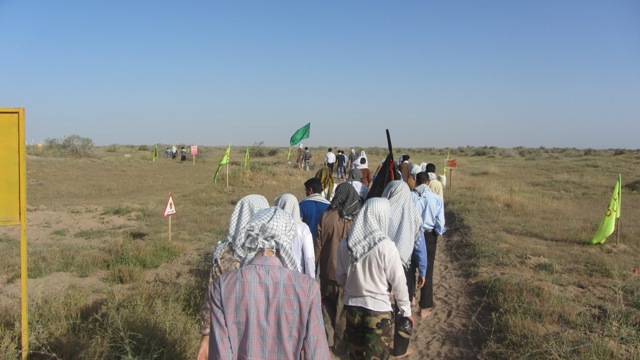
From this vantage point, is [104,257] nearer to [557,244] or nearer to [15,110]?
[15,110]

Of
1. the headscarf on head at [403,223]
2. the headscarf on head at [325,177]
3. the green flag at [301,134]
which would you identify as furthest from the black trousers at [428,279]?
the green flag at [301,134]

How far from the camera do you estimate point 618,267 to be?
28.6 ft

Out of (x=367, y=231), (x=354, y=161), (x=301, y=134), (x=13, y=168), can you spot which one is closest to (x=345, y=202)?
(x=367, y=231)

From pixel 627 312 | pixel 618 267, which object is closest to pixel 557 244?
pixel 618 267

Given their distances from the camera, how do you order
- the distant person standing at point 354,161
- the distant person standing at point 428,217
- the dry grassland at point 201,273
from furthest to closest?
the distant person standing at point 354,161 < the distant person standing at point 428,217 < the dry grassland at point 201,273

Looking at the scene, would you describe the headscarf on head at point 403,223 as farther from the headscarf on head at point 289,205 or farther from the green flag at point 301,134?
the green flag at point 301,134

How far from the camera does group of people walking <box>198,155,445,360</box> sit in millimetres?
2408

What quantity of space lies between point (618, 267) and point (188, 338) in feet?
23.9

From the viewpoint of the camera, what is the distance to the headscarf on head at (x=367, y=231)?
379 centimetres

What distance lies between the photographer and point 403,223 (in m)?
5.01

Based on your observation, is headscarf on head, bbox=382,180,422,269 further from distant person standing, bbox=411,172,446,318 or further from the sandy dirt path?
distant person standing, bbox=411,172,446,318

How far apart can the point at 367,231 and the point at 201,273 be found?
5359 mm

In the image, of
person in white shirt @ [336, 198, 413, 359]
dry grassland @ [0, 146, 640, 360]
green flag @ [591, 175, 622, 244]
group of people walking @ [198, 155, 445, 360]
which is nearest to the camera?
group of people walking @ [198, 155, 445, 360]

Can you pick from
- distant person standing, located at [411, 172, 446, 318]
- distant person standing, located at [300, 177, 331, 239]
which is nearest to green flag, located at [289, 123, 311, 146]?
distant person standing, located at [411, 172, 446, 318]
